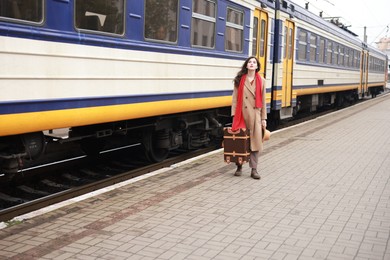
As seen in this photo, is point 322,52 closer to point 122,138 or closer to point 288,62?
point 288,62

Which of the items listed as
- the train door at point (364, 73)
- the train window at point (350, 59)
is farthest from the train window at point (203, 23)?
the train door at point (364, 73)

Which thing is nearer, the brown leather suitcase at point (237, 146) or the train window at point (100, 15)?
the train window at point (100, 15)

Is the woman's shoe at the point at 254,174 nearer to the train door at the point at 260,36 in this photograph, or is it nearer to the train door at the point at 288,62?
the train door at the point at 260,36

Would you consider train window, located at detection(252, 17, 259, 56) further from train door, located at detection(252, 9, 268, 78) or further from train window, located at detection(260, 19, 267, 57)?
train window, located at detection(260, 19, 267, 57)

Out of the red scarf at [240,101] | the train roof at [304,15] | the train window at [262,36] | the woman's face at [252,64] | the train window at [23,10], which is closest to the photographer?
the train window at [23,10]

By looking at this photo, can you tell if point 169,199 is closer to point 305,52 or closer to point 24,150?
point 24,150

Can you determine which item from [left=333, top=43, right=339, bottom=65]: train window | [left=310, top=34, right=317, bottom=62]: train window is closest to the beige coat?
[left=310, top=34, right=317, bottom=62]: train window

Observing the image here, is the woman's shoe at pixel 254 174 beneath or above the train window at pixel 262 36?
beneath

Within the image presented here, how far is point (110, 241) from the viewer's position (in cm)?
445

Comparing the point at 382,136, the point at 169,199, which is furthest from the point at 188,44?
the point at 382,136

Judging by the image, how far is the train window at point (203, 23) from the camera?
311 inches

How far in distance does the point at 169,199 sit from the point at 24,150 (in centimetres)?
178

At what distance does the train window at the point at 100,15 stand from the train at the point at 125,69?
1 cm

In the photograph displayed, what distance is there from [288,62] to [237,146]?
21.7ft
